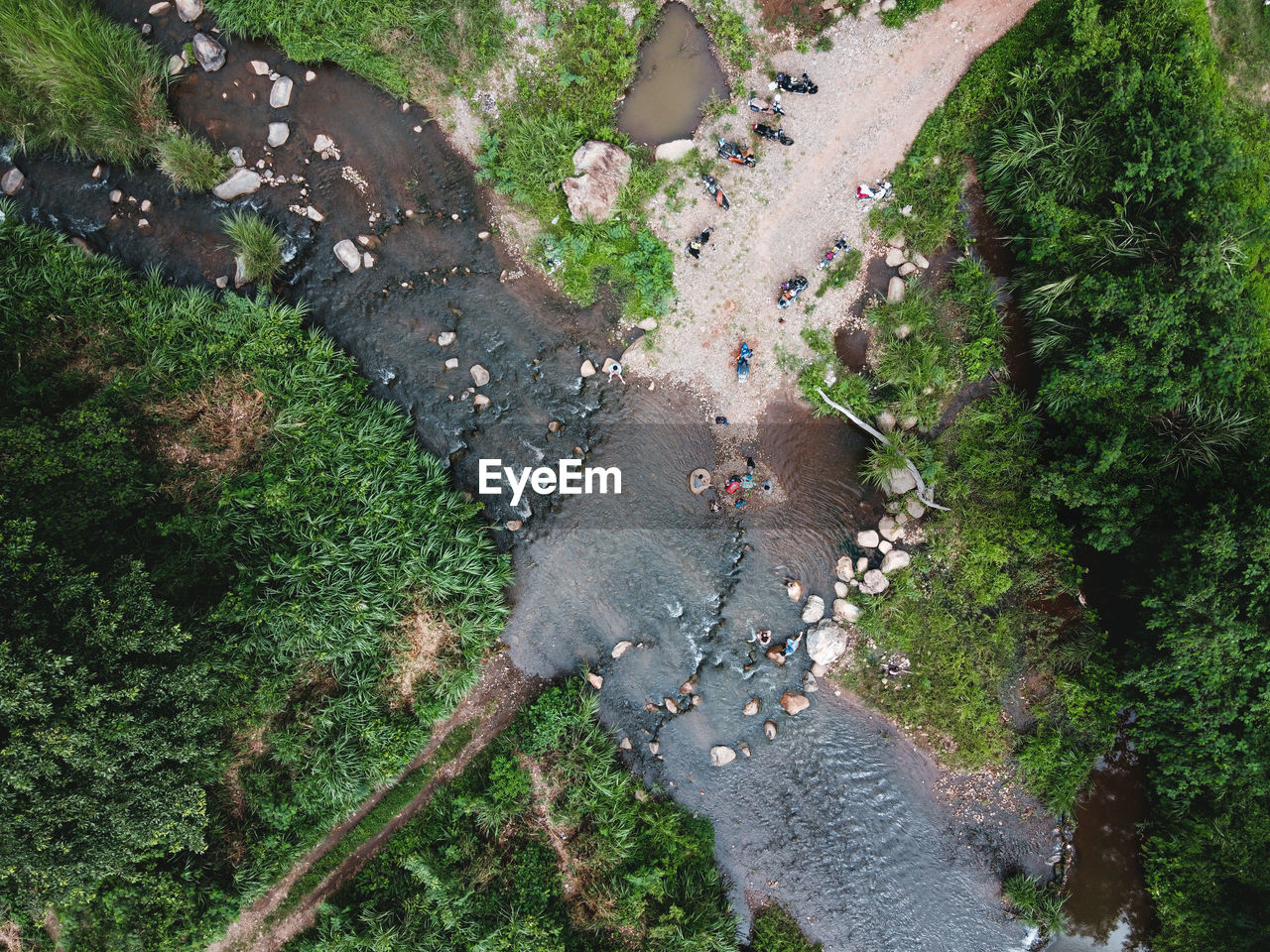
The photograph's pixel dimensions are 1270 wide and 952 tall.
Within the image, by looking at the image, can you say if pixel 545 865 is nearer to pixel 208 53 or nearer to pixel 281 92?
pixel 281 92

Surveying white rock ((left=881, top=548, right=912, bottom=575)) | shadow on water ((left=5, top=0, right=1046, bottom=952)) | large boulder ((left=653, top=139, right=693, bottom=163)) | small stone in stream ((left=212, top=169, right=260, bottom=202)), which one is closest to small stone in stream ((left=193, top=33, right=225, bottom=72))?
shadow on water ((left=5, top=0, right=1046, bottom=952))

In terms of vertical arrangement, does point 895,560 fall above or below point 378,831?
above

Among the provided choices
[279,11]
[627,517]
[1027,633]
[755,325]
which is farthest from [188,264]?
[1027,633]

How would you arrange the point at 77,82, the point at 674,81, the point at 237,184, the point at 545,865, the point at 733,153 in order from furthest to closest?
the point at 237,184 → the point at 674,81 → the point at 733,153 → the point at 545,865 → the point at 77,82

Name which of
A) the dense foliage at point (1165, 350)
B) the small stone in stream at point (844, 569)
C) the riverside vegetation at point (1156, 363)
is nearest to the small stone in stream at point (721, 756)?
the small stone in stream at point (844, 569)

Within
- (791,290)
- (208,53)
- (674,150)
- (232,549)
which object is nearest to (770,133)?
(674,150)

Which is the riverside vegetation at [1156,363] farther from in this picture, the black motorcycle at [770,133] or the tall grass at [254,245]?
the tall grass at [254,245]

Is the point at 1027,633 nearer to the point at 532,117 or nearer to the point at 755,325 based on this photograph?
the point at 755,325
